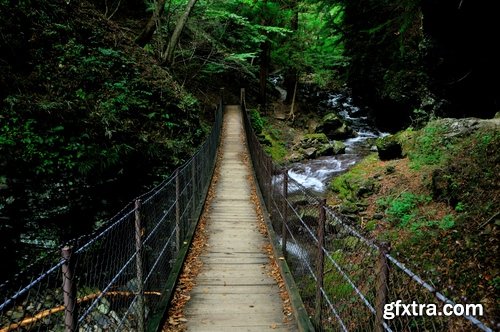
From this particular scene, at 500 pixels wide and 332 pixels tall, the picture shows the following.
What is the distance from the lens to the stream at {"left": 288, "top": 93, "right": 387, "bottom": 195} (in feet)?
50.5

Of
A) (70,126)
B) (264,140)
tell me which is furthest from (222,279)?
(264,140)

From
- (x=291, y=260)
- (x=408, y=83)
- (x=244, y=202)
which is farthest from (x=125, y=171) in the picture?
(x=408, y=83)

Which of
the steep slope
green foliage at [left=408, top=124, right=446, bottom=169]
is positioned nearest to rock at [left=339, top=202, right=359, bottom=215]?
green foliage at [left=408, top=124, right=446, bottom=169]

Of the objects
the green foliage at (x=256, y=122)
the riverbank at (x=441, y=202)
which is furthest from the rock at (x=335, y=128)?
the riverbank at (x=441, y=202)

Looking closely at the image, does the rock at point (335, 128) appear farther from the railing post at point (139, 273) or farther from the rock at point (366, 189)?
the railing post at point (139, 273)

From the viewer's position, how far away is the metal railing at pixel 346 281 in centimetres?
248

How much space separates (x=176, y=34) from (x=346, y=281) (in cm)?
1331

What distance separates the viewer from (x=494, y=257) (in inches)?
223

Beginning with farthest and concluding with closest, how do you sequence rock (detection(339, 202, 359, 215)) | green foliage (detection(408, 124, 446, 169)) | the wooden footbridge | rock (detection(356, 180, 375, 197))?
rock (detection(356, 180, 375, 197)), green foliage (detection(408, 124, 446, 169)), rock (detection(339, 202, 359, 215)), the wooden footbridge

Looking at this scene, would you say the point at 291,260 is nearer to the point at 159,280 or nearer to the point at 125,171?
the point at 159,280

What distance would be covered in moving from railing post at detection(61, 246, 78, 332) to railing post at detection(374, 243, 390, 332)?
7.11ft

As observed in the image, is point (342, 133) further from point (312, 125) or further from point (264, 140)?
point (264, 140)

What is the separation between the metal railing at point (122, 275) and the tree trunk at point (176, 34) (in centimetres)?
994

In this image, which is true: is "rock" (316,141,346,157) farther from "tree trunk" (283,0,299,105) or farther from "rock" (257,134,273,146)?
"tree trunk" (283,0,299,105)
